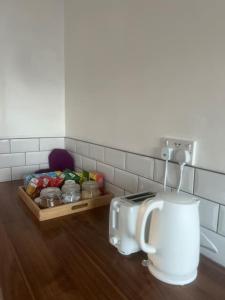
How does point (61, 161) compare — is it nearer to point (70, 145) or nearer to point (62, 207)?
point (70, 145)

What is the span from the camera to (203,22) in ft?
2.26

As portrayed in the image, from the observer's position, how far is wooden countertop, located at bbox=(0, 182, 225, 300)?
0.58 metres

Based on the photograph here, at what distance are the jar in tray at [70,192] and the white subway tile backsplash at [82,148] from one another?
0.24m

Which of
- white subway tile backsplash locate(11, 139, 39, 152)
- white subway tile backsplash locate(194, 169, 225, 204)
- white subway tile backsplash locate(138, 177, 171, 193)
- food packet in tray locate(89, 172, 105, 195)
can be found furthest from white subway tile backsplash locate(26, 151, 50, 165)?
white subway tile backsplash locate(194, 169, 225, 204)

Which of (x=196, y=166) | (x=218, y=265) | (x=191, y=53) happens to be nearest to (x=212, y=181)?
(x=196, y=166)

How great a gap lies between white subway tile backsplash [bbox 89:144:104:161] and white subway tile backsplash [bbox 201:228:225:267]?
58 centimetres

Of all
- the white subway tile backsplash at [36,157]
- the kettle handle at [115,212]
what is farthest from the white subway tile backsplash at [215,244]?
the white subway tile backsplash at [36,157]

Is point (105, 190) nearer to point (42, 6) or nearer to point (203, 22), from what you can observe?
point (203, 22)

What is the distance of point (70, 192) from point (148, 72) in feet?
1.82

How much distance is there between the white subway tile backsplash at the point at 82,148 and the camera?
51.0 inches

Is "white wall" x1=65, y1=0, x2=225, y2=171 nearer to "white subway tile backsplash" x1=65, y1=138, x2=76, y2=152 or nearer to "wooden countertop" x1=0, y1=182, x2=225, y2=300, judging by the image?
"white subway tile backsplash" x1=65, y1=138, x2=76, y2=152

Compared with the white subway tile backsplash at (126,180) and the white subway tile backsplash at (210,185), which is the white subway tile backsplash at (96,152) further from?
the white subway tile backsplash at (210,185)

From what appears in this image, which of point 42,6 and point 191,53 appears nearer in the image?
point 191,53

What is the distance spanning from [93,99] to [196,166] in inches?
25.6
